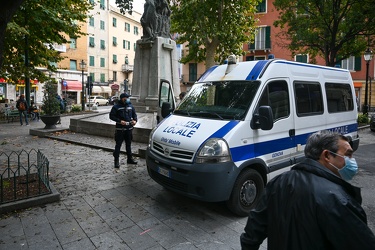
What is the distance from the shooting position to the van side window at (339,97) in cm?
664

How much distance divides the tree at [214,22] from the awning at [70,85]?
25431 millimetres

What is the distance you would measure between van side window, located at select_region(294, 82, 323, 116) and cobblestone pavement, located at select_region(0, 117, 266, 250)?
2.41m

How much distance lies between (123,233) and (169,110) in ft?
9.47

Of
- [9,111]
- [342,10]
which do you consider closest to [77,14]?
[9,111]

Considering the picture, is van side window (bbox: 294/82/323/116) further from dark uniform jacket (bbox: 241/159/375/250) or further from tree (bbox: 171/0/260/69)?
tree (bbox: 171/0/260/69)

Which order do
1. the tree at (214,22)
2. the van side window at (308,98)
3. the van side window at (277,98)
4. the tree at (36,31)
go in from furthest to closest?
the tree at (214,22)
the tree at (36,31)
the van side window at (308,98)
the van side window at (277,98)

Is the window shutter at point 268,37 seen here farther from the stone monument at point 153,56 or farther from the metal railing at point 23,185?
the metal railing at point 23,185

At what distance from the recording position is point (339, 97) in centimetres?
711

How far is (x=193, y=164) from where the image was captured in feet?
14.1

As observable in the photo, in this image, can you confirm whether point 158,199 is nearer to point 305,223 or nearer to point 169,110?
point 169,110

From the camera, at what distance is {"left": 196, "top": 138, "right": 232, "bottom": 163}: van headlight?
13.9 feet

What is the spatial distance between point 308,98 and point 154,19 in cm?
1021

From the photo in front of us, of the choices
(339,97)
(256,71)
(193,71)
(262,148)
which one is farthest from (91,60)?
(262,148)

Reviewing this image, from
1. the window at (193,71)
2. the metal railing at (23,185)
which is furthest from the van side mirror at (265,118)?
the window at (193,71)
